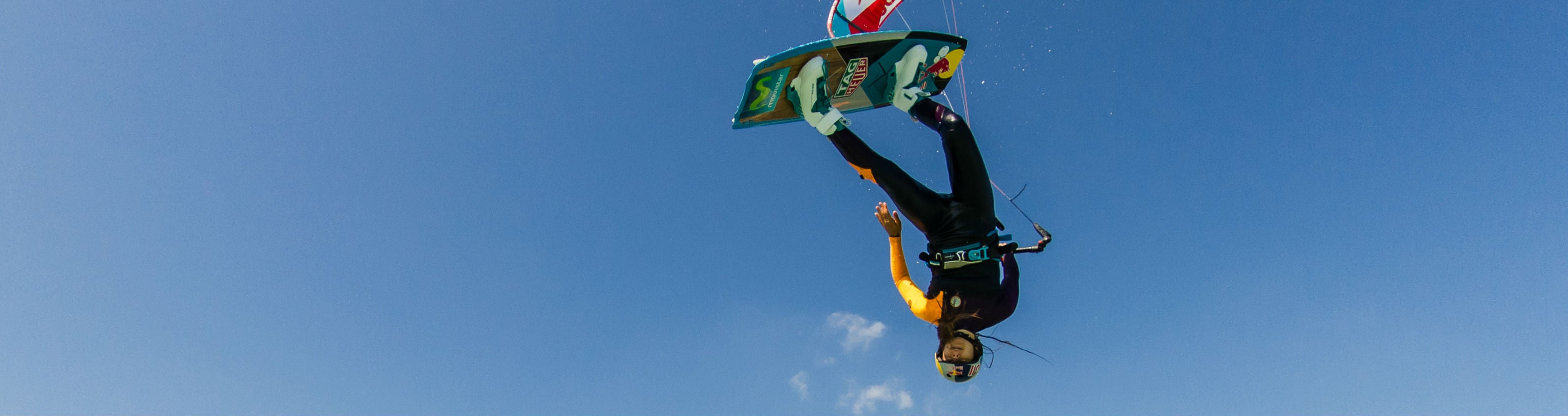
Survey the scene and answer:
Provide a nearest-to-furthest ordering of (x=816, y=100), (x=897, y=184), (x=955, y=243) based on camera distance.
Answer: (x=955, y=243) < (x=897, y=184) < (x=816, y=100)

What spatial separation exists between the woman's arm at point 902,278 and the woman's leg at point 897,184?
0.27 m

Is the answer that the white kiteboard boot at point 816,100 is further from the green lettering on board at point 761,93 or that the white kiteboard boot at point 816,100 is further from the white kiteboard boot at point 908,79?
the white kiteboard boot at point 908,79

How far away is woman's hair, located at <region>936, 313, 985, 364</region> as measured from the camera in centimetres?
699

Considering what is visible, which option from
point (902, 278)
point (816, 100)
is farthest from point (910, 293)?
point (816, 100)

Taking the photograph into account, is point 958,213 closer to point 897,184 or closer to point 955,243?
point 955,243

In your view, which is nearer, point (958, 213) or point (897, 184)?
point (958, 213)

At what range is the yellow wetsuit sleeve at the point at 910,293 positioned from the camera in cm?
707

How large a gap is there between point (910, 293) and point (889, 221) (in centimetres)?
71

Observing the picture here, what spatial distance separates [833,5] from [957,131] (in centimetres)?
251

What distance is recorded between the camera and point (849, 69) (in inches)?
317

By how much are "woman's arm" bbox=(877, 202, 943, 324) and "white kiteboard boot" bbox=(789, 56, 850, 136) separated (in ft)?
2.87

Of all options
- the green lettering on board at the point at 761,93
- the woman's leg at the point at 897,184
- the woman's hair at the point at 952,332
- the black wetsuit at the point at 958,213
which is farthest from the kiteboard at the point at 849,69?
the woman's hair at the point at 952,332

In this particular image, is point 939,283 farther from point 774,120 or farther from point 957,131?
point 774,120

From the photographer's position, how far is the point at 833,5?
878 cm
